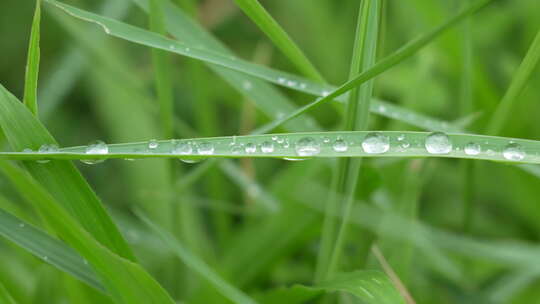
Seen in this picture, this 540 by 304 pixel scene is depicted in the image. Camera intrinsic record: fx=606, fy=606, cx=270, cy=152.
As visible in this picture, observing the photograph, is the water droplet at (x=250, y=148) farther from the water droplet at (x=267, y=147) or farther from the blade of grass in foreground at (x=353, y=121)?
the blade of grass in foreground at (x=353, y=121)

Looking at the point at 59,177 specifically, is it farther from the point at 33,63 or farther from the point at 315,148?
the point at 315,148

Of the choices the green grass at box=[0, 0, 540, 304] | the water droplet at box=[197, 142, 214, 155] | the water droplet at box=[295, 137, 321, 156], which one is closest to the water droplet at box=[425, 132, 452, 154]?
the green grass at box=[0, 0, 540, 304]

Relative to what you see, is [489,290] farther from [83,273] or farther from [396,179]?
[83,273]

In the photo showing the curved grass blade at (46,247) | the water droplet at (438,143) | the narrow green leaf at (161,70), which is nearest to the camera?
the water droplet at (438,143)

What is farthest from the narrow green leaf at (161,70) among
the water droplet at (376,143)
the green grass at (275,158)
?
the water droplet at (376,143)

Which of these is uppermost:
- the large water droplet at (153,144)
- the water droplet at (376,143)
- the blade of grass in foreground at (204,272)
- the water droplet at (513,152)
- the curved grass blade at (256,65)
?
the curved grass blade at (256,65)

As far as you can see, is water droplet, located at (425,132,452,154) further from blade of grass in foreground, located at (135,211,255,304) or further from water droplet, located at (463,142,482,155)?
blade of grass in foreground, located at (135,211,255,304)

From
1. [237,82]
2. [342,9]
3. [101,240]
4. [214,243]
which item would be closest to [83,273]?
[101,240]

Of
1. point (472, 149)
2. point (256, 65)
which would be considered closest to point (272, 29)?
point (256, 65)
